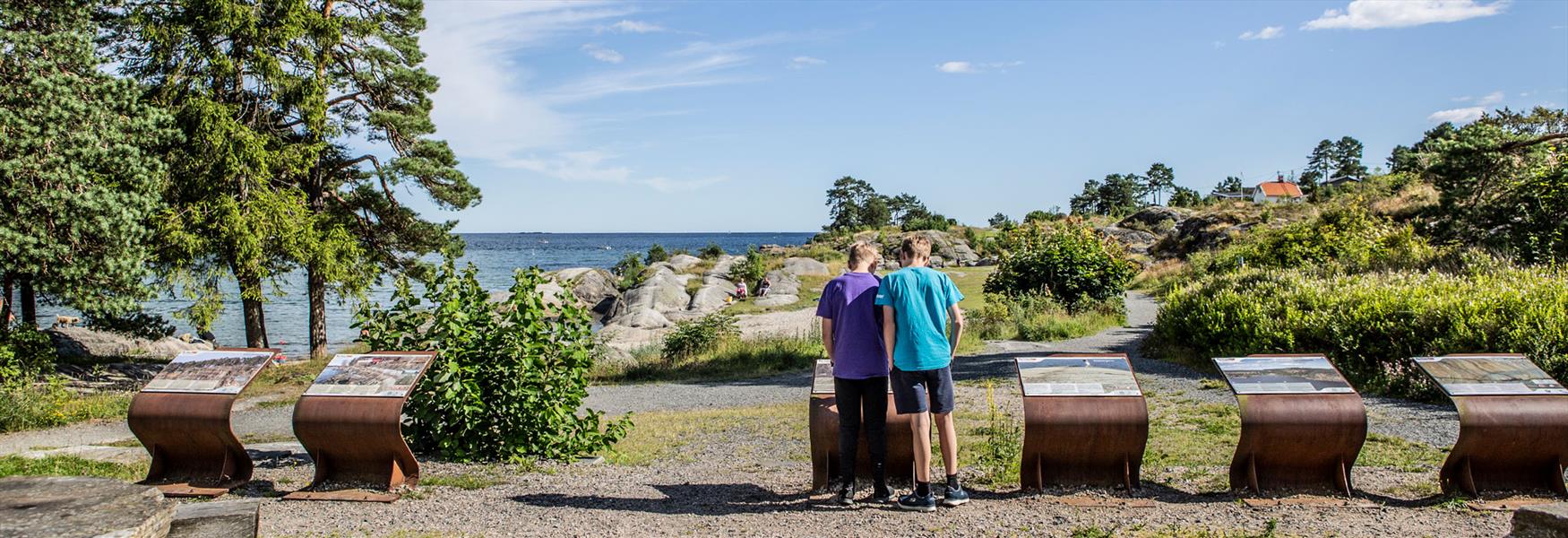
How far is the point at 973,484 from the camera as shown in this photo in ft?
21.7

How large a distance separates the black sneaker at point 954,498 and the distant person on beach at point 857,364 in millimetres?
354

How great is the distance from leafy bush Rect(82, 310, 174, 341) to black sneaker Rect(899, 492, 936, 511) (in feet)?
57.4

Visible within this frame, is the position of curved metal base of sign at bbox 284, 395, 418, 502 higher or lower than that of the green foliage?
lower

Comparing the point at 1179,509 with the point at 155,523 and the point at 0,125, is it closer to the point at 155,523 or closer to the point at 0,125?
the point at 155,523

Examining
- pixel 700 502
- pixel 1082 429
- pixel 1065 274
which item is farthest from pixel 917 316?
pixel 1065 274

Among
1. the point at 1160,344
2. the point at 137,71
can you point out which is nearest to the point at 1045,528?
the point at 1160,344

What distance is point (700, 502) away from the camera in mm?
6355

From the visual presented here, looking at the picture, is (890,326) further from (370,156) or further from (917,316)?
(370,156)

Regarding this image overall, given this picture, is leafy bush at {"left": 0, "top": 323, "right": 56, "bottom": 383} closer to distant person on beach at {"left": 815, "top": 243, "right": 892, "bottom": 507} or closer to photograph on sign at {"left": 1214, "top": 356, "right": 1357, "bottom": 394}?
distant person on beach at {"left": 815, "top": 243, "right": 892, "bottom": 507}

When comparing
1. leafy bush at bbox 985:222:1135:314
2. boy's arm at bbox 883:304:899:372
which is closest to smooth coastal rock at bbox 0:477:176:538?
boy's arm at bbox 883:304:899:372

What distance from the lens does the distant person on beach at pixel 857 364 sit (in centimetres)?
586

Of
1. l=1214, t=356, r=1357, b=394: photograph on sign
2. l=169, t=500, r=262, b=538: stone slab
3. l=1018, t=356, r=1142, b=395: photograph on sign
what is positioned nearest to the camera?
l=169, t=500, r=262, b=538: stone slab

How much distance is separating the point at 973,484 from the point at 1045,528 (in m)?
1.25

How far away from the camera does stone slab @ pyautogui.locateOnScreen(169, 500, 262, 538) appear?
4430mm
